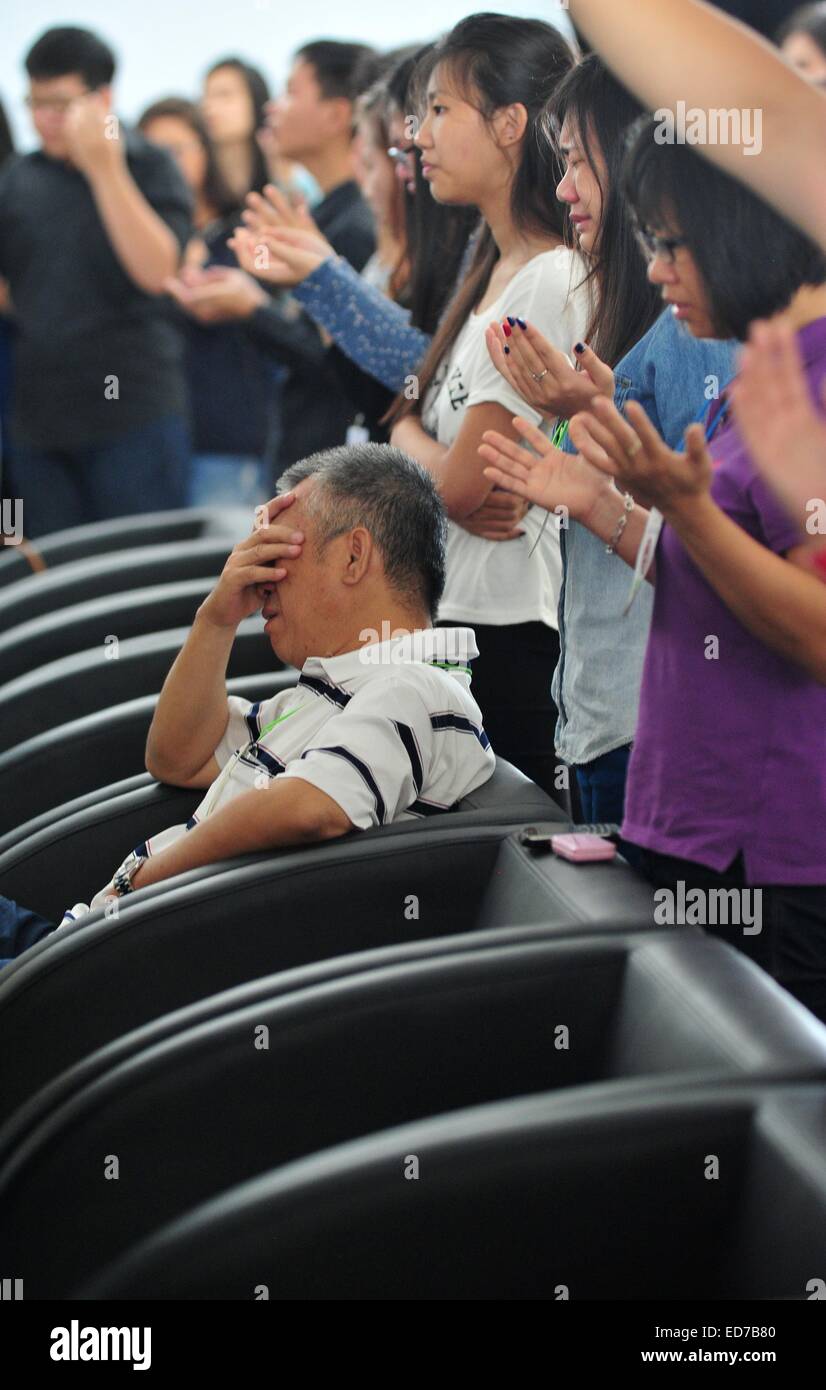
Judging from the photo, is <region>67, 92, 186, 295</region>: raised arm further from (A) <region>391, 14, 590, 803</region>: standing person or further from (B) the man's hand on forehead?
(B) the man's hand on forehead

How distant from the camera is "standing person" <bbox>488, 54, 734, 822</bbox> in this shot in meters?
1.19

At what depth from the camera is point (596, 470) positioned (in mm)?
1128

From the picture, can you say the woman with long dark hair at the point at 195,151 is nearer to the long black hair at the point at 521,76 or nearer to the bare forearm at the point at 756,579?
the long black hair at the point at 521,76

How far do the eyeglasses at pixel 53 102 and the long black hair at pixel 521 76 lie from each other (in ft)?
6.00

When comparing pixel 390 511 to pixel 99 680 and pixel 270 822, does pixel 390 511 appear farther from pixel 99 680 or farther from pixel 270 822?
pixel 99 680

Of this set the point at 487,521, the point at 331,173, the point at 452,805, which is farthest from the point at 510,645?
the point at 331,173

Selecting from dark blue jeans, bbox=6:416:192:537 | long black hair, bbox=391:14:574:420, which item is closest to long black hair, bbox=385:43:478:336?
long black hair, bbox=391:14:574:420

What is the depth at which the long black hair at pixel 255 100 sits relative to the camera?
3961 millimetres

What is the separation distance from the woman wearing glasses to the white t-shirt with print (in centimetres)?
48

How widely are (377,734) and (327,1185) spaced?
0.53m

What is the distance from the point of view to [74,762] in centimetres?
182

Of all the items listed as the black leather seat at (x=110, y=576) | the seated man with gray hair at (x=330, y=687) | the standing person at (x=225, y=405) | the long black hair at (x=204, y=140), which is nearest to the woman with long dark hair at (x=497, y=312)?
the seated man with gray hair at (x=330, y=687)

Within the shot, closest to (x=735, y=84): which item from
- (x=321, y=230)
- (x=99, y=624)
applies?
(x=99, y=624)

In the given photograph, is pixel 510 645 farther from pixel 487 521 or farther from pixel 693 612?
pixel 693 612
